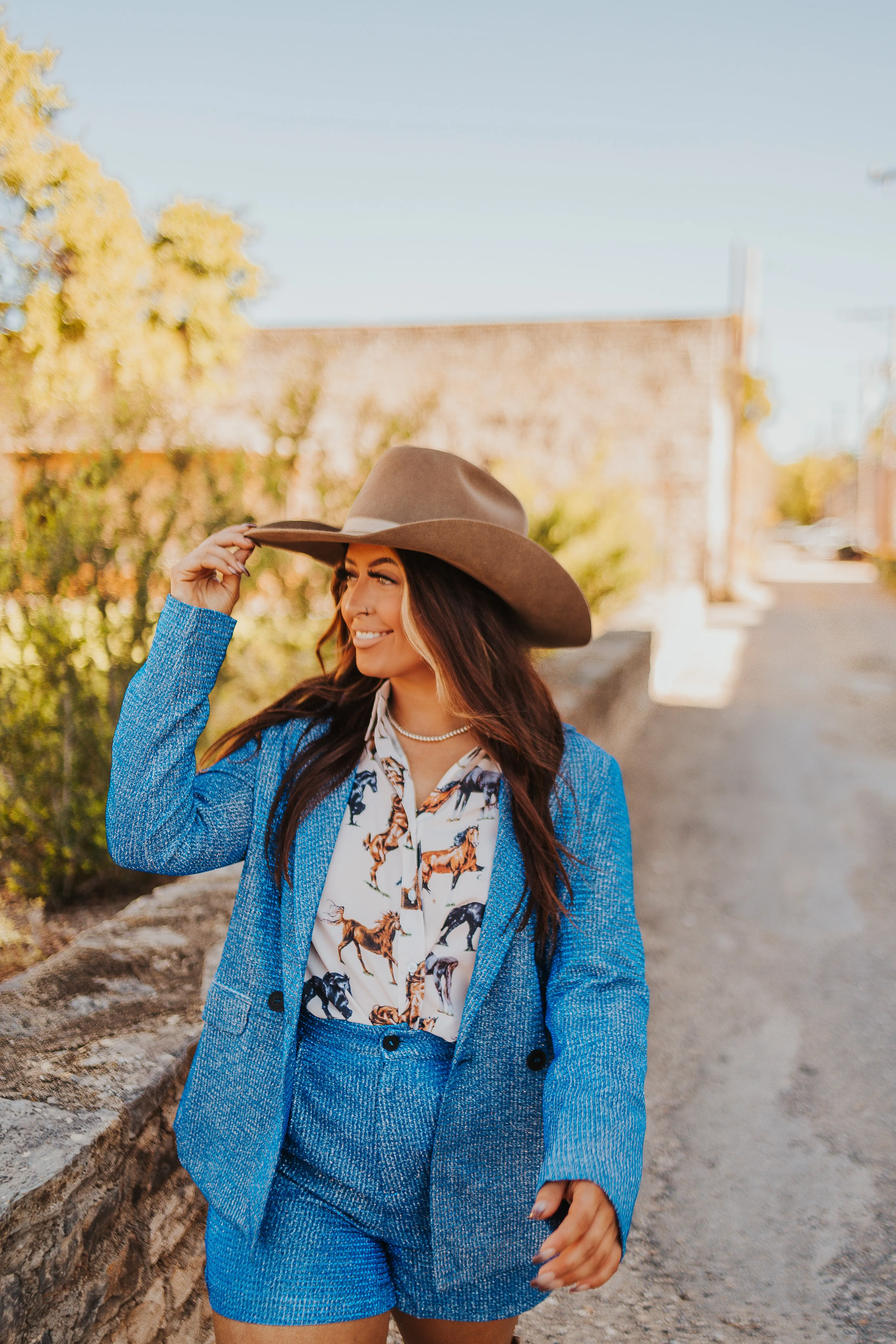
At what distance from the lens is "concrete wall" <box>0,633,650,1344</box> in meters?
1.47

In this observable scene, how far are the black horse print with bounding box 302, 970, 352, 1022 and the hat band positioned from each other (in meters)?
0.79

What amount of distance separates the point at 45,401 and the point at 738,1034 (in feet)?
11.4

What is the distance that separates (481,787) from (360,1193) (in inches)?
27.1

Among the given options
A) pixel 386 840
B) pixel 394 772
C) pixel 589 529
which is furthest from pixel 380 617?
pixel 589 529

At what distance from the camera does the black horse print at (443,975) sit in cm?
164

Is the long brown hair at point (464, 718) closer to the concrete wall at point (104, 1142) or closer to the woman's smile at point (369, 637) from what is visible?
the woman's smile at point (369, 637)

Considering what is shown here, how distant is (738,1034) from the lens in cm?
360

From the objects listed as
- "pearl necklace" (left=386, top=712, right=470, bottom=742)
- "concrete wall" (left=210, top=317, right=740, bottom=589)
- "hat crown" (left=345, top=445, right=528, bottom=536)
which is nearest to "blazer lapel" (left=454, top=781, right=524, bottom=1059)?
"pearl necklace" (left=386, top=712, right=470, bottom=742)

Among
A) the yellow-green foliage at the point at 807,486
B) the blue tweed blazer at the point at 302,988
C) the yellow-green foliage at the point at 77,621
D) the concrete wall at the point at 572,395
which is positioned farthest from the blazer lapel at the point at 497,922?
the yellow-green foliage at the point at 807,486

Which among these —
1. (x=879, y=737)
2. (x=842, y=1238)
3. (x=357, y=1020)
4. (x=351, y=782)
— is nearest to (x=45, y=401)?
(x=351, y=782)

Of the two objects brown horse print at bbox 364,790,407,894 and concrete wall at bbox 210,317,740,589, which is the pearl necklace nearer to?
brown horse print at bbox 364,790,407,894

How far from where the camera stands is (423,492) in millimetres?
1942

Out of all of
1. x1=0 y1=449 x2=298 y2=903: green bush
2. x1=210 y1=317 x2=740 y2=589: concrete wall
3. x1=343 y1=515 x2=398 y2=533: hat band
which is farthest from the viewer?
x1=210 y1=317 x2=740 y2=589: concrete wall

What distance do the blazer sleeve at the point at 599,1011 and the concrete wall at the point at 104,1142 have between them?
0.73 meters
